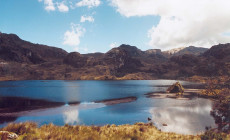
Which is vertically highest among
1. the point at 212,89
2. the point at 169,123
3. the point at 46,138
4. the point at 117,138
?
the point at 212,89

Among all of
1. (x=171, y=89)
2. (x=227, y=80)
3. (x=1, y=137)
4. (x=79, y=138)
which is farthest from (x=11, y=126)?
(x=171, y=89)

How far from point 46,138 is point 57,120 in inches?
1175

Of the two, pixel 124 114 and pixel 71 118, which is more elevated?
pixel 71 118

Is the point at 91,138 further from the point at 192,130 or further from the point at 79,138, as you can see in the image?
the point at 192,130

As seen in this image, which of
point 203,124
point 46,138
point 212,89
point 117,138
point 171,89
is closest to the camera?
point 46,138

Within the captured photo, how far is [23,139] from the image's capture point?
30.8 ft

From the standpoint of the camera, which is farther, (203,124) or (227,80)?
(203,124)

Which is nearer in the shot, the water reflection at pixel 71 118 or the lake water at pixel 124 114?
the lake water at pixel 124 114

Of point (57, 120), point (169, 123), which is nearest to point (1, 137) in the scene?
point (57, 120)

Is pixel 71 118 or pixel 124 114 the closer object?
pixel 71 118

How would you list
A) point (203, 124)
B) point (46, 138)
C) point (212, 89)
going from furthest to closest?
point (203, 124)
point (212, 89)
point (46, 138)

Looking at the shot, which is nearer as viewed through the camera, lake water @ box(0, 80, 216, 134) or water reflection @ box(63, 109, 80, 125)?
lake water @ box(0, 80, 216, 134)

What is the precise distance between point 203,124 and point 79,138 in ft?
106

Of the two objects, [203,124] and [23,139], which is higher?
[23,139]
